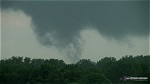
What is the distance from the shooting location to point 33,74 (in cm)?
7950

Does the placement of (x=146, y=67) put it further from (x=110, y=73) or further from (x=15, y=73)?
(x=15, y=73)

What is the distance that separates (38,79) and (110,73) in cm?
1690

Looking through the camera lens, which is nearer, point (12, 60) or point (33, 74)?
point (33, 74)

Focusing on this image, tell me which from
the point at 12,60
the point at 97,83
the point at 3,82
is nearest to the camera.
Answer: the point at 97,83

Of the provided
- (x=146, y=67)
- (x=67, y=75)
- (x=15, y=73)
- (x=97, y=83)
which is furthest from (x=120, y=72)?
A: (x=15, y=73)

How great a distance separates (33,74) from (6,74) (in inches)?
261

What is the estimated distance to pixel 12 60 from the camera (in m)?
124

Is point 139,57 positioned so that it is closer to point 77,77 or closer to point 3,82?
point 77,77

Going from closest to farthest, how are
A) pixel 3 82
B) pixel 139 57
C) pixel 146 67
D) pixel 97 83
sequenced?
1. pixel 97 83
2. pixel 146 67
3. pixel 3 82
4. pixel 139 57

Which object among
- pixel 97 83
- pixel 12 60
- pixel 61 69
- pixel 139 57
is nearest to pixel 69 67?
pixel 61 69

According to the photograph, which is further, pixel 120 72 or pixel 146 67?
pixel 120 72

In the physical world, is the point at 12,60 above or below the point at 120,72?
above

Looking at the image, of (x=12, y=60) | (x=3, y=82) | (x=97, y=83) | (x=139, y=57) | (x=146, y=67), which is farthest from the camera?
(x=12, y=60)

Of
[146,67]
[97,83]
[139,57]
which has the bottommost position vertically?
[97,83]
